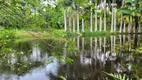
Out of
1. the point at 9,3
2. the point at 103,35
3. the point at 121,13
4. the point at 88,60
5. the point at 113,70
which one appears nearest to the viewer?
the point at 9,3

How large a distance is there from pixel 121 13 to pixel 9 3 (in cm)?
3128

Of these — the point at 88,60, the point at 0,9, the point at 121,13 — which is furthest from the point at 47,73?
the point at 121,13

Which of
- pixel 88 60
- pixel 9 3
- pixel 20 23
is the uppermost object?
pixel 9 3

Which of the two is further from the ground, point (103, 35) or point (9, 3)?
point (9, 3)

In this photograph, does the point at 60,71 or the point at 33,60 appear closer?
the point at 60,71

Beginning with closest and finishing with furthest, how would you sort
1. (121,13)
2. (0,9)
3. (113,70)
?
(0,9) < (113,70) < (121,13)

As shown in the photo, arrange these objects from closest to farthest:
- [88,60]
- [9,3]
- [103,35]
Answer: [9,3] → [88,60] → [103,35]

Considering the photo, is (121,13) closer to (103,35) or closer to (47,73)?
(103,35)

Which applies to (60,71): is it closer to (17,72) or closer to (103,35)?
(17,72)

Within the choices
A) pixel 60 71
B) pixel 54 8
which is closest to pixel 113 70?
pixel 60 71

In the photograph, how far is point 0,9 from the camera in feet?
12.1

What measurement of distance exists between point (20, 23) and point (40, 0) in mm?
350

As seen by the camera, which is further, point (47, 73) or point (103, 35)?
point (103, 35)

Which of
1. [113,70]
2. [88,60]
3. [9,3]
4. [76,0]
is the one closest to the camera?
[76,0]
